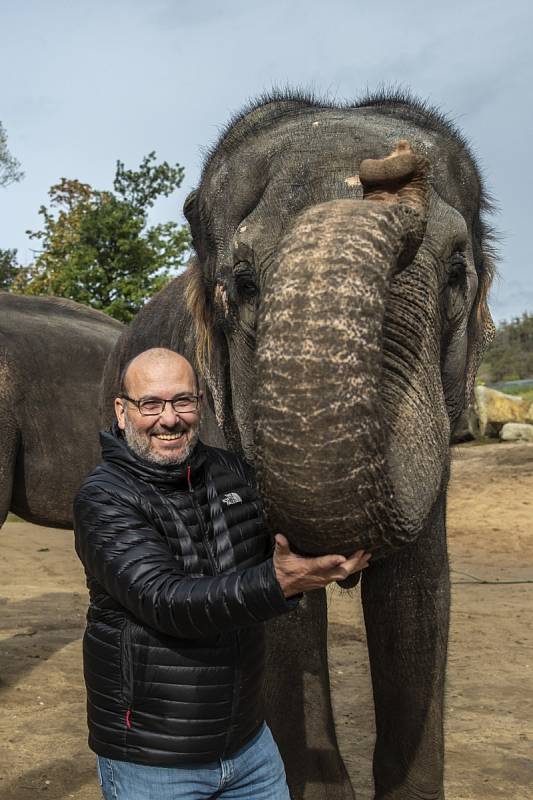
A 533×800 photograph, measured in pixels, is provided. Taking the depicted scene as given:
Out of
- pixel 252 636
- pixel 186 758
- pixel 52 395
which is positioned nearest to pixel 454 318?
pixel 252 636

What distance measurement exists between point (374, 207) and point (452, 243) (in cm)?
84

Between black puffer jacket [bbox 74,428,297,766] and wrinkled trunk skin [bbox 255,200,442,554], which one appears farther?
black puffer jacket [bbox 74,428,297,766]

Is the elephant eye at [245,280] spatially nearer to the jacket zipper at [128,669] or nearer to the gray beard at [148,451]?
the gray beard at [148,451]

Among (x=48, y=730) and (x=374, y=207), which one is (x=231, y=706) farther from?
(x=48, y=730)

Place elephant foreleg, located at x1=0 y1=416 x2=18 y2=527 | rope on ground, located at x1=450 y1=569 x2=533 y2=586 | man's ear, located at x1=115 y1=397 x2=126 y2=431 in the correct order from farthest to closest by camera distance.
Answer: rope on ground, located at x1=450 y1=569 x2=533 y2=586
elephant foreleg, located at x1=0 y1=416 x2=18 y2=527
man's ear, located at x1=115 y1=397 x2=126 y2=431

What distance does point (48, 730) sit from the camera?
5.13 m

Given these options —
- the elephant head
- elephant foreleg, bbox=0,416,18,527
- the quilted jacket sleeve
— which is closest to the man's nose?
the quilted jacket sleeve

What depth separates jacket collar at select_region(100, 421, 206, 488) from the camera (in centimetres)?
246

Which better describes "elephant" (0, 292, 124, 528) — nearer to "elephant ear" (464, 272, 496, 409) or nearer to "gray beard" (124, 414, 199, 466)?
"elephant ear" (464, 272, 496, 409)

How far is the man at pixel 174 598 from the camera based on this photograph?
2211 mm

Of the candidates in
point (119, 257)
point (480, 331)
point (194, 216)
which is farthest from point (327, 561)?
point (119, 257)

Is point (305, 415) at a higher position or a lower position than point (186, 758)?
higher

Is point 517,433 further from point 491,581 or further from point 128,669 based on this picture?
point 128,669

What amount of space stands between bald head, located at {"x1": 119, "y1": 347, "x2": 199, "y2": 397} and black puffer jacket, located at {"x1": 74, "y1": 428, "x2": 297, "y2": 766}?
0.17 metres
